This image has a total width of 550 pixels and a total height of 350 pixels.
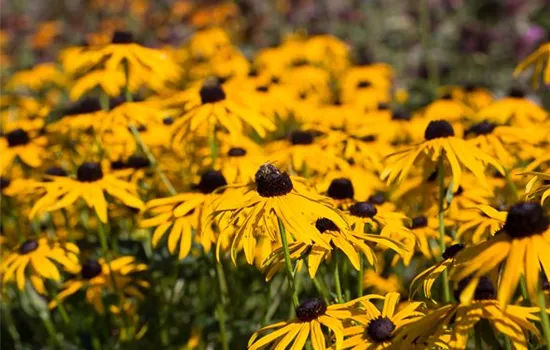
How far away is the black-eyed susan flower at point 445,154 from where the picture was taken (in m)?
2.79

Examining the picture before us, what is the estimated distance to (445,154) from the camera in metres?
2.89

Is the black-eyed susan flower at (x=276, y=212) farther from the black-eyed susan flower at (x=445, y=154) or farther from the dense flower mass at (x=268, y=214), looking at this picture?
the black-eyed susan flower at (x=445, y=154)

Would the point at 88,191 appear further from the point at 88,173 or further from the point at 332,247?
the point at 332,247

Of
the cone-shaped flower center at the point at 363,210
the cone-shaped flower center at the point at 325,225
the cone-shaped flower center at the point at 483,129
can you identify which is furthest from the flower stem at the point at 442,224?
the cone-shaped flower center at the point at 483,129

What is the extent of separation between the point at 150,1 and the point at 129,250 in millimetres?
7955

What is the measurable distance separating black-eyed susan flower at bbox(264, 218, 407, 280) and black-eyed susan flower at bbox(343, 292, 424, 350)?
6.6 inches

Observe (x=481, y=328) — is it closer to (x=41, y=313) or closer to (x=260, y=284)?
(x=260, y=284)

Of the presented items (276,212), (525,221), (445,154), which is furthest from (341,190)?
(525,221)

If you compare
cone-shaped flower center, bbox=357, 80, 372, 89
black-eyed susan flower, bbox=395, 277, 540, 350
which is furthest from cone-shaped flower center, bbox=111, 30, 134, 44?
black-eyed susan flower, bbox=395, 277, 540, 350

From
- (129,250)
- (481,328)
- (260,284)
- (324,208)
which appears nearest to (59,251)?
(129,250)

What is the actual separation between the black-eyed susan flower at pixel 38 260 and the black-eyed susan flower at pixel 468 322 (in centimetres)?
166

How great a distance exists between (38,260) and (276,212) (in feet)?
4.41

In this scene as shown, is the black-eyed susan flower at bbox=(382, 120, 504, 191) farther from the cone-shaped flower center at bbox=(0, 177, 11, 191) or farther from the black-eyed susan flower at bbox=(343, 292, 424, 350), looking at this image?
the cone-shaped flower center at bbox=(0, 177, 11, 191)

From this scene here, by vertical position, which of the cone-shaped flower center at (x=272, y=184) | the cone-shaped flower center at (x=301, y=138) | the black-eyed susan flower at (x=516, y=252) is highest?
the black-eyed susan flower at (x=516, y=252)
